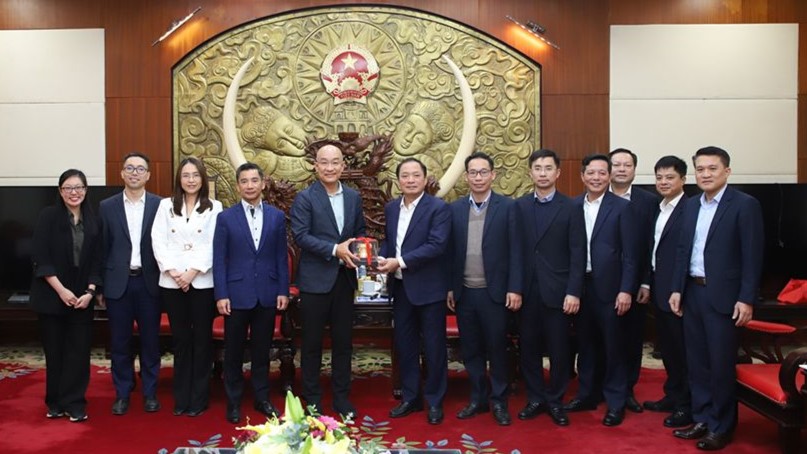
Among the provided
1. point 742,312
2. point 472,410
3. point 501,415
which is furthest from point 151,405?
point 742,312

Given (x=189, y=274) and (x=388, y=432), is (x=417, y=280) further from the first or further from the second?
(x=189, y=274)

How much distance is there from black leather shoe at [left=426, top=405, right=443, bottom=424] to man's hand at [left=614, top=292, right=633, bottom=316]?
109 cm

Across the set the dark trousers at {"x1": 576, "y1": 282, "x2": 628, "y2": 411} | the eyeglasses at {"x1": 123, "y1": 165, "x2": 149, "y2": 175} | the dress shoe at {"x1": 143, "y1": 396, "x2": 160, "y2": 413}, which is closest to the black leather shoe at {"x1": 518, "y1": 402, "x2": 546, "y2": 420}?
the dark trousers at {"x1": 576, "y1": 282, "x2": 628, "y2": 411}

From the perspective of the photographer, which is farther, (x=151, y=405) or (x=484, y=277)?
(x=151, y=405)

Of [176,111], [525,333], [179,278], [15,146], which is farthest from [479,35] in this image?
[15,146]

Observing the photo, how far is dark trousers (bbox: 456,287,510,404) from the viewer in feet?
12.6

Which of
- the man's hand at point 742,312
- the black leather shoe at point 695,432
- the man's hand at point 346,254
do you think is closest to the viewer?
the man's hand at point 742,312

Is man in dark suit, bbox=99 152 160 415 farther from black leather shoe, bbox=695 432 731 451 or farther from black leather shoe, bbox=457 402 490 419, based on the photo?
black leather shoe, bbox=695 432 731 451

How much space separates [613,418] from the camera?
3.80 m

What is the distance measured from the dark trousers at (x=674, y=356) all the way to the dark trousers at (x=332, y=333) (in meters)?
1.74

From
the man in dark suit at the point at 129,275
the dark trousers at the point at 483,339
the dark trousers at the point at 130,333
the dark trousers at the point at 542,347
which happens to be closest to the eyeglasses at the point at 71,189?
the man in dark suit at the point at 129,275

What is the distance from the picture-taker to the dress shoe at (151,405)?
4.00 meters

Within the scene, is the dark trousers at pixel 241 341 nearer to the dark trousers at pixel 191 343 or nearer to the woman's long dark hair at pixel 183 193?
the dark trousers at pixel 191 343

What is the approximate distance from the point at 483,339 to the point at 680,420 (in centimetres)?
111
